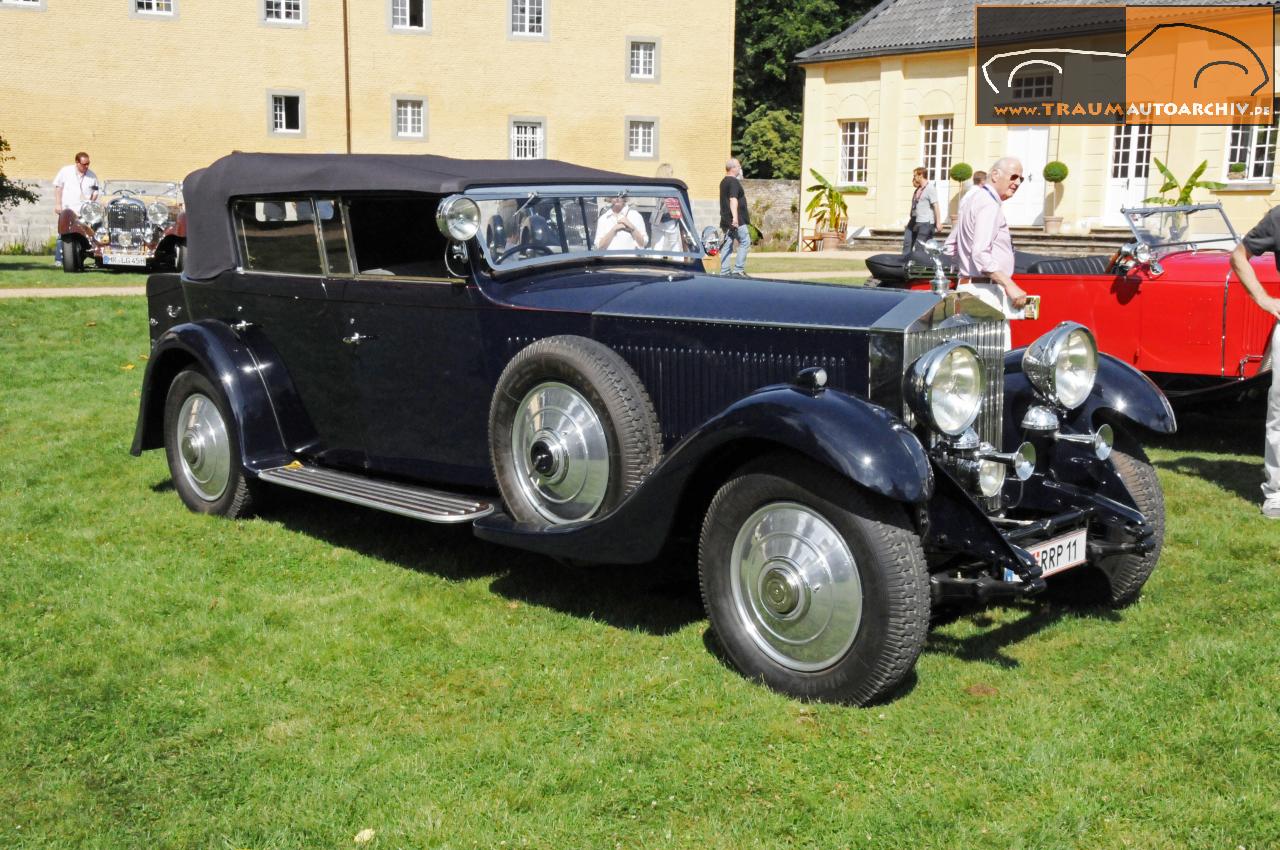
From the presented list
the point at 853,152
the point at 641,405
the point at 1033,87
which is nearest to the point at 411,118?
A: the point at 853,152

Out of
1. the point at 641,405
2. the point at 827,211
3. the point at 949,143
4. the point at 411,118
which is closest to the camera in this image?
the point at 641,405

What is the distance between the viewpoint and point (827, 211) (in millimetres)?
31047

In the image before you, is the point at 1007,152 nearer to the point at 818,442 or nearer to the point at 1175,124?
the point at 1175,124

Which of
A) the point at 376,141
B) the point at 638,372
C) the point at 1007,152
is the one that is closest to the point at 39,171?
the point at 376,141

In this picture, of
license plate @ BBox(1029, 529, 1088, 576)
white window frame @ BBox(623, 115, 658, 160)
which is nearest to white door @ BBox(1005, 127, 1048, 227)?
white window frame @ BBox(623, 115, 658, 160)

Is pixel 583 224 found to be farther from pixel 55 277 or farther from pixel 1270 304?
pixel 55 277

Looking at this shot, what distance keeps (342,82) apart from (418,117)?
2152 mm

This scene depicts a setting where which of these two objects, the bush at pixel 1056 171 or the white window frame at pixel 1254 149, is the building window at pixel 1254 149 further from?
the bush at pixel 1056 171

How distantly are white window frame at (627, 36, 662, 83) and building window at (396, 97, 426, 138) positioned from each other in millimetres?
5932

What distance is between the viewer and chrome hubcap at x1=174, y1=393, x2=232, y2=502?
6.43 m

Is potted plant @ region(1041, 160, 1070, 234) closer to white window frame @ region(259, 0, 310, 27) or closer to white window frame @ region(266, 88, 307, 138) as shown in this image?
white window frame @ region(266, 88, 307, 138)

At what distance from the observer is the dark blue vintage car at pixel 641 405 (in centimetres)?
411

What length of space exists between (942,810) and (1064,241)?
23903mm

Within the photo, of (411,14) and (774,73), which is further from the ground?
(774,73)
